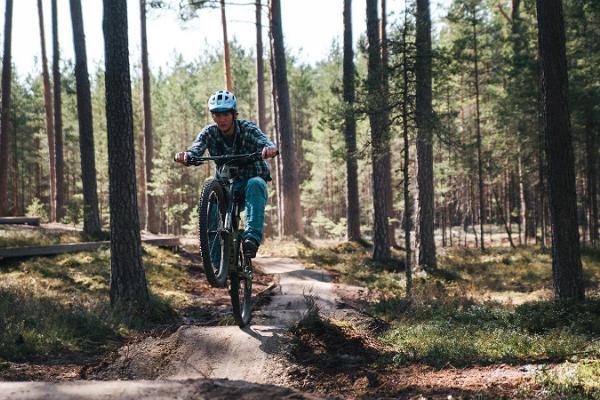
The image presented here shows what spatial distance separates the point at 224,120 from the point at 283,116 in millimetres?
15391

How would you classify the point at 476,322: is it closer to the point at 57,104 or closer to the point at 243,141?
the point at 243,141

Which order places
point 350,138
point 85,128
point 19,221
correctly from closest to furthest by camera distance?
point 85,128, point 19,221, point 350,138

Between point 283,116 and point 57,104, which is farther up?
point 57,104

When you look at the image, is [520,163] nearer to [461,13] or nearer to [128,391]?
[461,13]

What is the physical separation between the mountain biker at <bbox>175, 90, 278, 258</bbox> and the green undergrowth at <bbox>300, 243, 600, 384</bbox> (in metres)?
2.35

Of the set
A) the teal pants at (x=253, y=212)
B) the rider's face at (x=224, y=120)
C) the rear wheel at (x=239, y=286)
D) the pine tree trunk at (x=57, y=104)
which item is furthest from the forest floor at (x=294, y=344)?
the pine tree trunk at (x=57, y=104)

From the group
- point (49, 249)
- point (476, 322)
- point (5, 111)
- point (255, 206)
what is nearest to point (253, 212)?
point (255, 206)

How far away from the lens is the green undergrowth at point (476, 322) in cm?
604

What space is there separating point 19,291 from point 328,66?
51194 millimetres

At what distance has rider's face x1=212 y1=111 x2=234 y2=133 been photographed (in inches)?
259

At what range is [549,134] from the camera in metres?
9.48

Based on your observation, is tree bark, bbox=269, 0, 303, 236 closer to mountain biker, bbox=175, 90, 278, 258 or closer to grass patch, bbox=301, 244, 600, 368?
grass patch, bbox=301, 244, 600, 368

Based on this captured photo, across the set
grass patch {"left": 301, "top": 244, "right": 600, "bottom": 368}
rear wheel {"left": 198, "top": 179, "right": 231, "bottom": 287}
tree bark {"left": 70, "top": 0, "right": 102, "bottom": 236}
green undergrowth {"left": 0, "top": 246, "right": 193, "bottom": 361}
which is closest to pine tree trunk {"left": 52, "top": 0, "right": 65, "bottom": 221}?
tree bark {"left": 70, "top": 0, "right": 102, "bottom": 236}

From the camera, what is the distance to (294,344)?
6.51m
